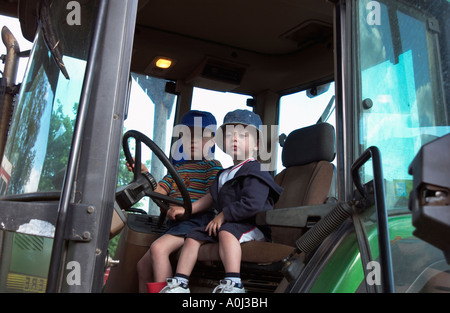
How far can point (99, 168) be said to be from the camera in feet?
3.70

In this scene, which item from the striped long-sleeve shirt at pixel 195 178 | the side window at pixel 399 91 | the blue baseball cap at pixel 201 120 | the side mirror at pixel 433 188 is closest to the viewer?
the side mirror at pixel 433 188

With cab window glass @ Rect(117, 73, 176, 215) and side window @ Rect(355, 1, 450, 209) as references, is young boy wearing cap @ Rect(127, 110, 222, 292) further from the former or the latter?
side window @ Rect(355, 1, 450, 209)

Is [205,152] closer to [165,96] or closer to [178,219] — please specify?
[178,219]

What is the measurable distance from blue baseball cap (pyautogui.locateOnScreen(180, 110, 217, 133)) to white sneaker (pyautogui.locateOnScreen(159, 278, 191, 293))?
1.06 meters

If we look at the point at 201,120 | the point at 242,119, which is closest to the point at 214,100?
the point at 201,120

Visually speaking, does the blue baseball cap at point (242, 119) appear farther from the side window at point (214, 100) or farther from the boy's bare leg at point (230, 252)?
the side window at point (214, 100)

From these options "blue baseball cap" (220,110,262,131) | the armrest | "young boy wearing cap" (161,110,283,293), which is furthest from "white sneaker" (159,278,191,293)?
"blue baseball cap" (220,110,262,131)

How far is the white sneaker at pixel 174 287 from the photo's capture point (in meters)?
1.88

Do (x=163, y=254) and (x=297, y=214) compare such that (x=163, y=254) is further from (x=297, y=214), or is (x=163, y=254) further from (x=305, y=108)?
(x=305, y=108)

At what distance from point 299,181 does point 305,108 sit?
31.2 inches

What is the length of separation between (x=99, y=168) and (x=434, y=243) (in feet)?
2.32

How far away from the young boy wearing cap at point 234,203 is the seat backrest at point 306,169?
0.24 metres

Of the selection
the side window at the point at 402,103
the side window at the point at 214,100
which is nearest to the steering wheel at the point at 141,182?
the side window at the point at 402,103

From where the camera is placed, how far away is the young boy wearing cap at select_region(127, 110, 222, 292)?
216cm
